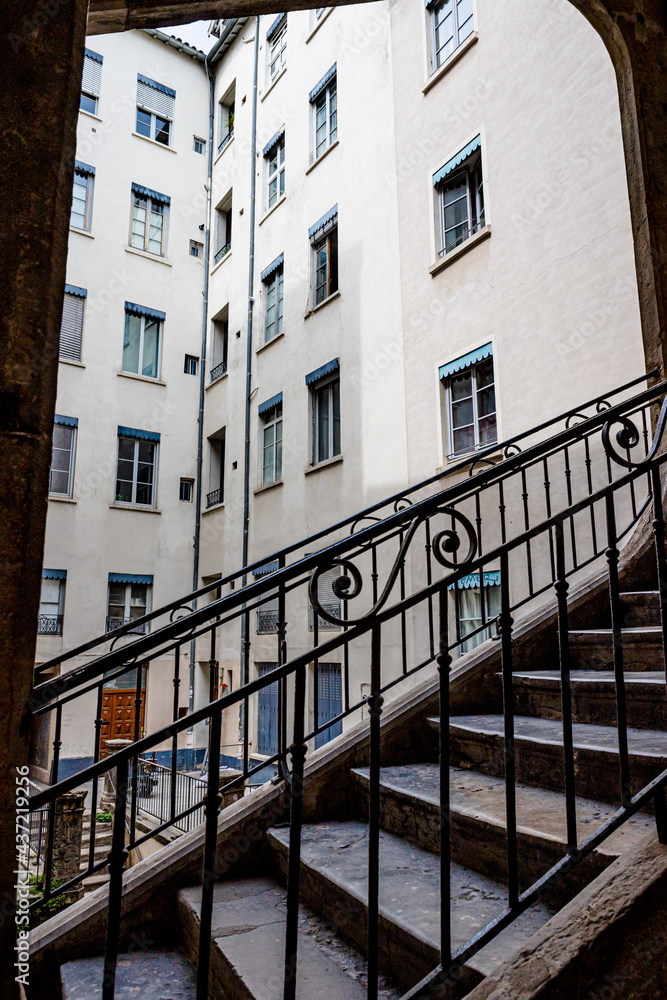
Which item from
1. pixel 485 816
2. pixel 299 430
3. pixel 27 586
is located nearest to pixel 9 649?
pixel 27 586

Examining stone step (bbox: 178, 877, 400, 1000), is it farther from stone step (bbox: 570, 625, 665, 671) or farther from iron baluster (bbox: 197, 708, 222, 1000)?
stone step (bbox: 570, 625, 665, 671)

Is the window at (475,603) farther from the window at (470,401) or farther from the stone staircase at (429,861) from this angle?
the stone staircase at (429,861)

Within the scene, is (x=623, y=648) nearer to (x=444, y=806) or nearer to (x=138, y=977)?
(x=444, y=806)

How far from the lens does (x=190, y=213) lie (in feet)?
60.6

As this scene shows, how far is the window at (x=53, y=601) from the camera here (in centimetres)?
1468

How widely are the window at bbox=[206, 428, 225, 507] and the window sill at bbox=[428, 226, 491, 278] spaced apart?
26.6ft

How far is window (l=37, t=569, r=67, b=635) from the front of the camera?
14680 millimetres

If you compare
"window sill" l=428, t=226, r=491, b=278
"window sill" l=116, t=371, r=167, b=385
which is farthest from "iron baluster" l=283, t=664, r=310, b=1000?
"window sill" l=116, t=371, r=167, b=385

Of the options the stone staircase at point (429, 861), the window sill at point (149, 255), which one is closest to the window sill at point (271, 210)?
the window sill at point (149, 255)

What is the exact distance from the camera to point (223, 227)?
723 inches

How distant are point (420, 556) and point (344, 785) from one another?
6.15 meters

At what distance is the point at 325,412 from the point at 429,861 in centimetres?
1053

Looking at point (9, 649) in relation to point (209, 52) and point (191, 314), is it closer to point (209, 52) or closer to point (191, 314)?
point (191, 314)

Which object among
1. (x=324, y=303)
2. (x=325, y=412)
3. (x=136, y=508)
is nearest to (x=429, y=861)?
(x=325, y=412)
